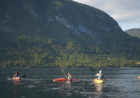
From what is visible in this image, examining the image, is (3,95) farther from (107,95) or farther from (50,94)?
(107,95)

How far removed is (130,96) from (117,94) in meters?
4.40

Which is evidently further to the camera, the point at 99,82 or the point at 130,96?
the point at 99,82

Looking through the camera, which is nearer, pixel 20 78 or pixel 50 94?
pixel 50 94

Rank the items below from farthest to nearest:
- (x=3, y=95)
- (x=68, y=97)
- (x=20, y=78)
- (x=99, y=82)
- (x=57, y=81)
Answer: (x=20, y=78) < (x=57, y=81) < (x=99, y=82) < (x=3, y=95) < (x=68, y=97)

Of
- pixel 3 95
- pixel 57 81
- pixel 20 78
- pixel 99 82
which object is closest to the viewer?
pixel 3 95

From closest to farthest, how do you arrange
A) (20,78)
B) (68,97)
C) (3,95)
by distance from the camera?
(68,97)
(3,95)
(20,78)

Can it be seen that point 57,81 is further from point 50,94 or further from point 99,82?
point 50,94

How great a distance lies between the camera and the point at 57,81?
359 ft

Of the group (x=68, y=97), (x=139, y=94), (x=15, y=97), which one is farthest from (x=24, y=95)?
(x=139, y=94)

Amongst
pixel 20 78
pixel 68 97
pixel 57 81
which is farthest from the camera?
pixel 20 78

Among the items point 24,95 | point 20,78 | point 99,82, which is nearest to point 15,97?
point 24,95

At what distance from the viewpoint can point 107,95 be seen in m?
70.2

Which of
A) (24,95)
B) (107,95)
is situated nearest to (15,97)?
(24,95)

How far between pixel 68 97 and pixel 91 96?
17.8 ft
